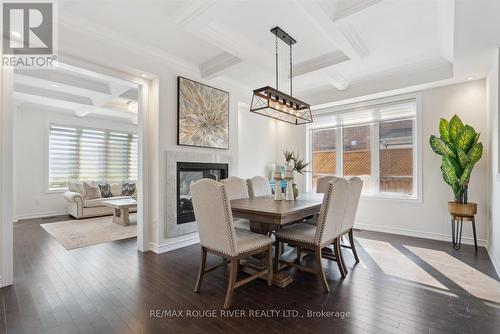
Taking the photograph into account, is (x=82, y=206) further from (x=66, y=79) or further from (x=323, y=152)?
(x=323, y=152)

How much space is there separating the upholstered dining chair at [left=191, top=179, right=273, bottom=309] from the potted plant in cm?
282

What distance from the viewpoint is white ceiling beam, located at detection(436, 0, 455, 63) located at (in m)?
2.11

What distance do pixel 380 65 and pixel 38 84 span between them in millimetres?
5915

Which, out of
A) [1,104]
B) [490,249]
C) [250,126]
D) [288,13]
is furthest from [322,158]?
[1,104]

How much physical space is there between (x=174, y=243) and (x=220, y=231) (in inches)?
71.2

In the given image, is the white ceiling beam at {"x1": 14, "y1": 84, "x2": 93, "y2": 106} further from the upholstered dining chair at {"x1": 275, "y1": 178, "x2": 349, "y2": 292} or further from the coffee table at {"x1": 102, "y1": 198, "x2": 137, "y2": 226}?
the upholstered dining chair at {"x1": 275, "y1": 178, "x2": 349, "y2": 292}

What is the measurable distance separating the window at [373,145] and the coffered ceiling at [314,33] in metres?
0.64

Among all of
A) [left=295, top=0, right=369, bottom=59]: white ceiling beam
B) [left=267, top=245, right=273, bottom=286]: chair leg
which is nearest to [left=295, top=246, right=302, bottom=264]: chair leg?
[left=267, top=245, right=273, bottom=286]: chair leg

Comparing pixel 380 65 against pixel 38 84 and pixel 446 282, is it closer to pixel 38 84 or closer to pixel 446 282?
pixel 446 282

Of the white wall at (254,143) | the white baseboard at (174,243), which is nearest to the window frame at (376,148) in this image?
the white wall at (254,143)

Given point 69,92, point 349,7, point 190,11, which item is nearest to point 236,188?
point 190,11

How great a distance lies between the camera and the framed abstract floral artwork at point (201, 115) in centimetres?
370

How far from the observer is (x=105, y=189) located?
634 centimetres

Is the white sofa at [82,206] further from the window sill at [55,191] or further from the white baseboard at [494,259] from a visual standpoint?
the white baseboard at [494,259]
